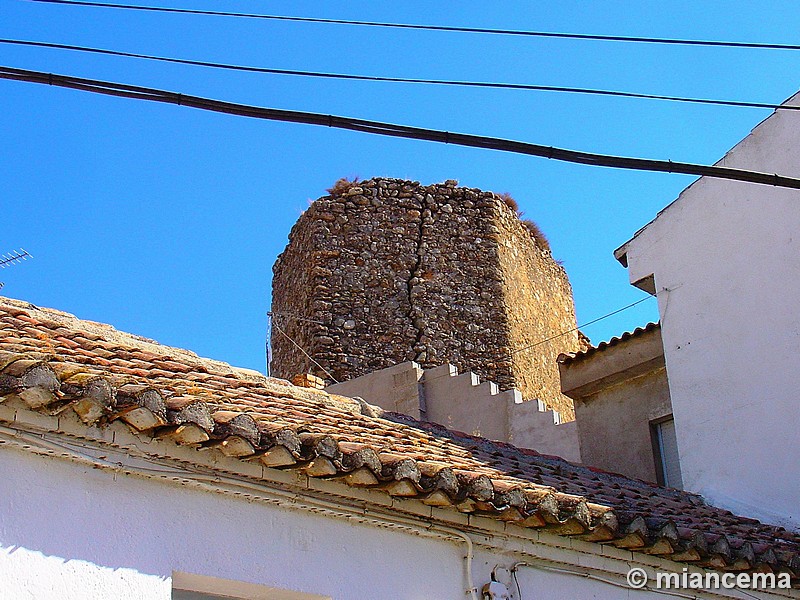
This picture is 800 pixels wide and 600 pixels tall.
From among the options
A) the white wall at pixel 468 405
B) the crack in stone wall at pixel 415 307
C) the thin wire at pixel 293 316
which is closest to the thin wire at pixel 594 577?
the white wall at pixel 468 405

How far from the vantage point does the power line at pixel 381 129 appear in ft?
15.8

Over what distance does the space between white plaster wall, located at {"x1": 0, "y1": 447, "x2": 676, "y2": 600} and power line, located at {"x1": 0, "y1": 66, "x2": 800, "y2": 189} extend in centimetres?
162

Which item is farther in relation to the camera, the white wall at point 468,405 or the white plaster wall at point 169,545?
the white wall at point 468,405

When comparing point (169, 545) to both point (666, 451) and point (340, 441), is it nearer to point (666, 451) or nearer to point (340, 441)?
point (340, 441)

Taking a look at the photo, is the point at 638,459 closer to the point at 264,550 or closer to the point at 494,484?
the point at 494,484

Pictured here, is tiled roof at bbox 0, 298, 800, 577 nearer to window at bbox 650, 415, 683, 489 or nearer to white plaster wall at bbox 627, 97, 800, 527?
white plaster wall at bbox 627, 97, 800, 527

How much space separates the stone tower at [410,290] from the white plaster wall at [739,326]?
7113 millimetres

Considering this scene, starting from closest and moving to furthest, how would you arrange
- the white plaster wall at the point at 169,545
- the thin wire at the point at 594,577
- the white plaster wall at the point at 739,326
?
the white plaster wall at the point at 169,545 → the thin wire at the point at 594,577 → the white plaster wall at the point at 739,326

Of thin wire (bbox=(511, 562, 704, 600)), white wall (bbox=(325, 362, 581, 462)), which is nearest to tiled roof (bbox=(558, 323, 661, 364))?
white wall (bbox=(325, 362, 581, 462))

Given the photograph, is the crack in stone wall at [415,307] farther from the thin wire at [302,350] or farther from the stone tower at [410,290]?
the thin wire at [302,350]

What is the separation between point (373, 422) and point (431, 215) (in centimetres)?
1069

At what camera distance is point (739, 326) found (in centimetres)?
902

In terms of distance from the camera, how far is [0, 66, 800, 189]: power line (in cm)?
483

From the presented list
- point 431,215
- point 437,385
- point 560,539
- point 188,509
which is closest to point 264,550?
point 188,509
